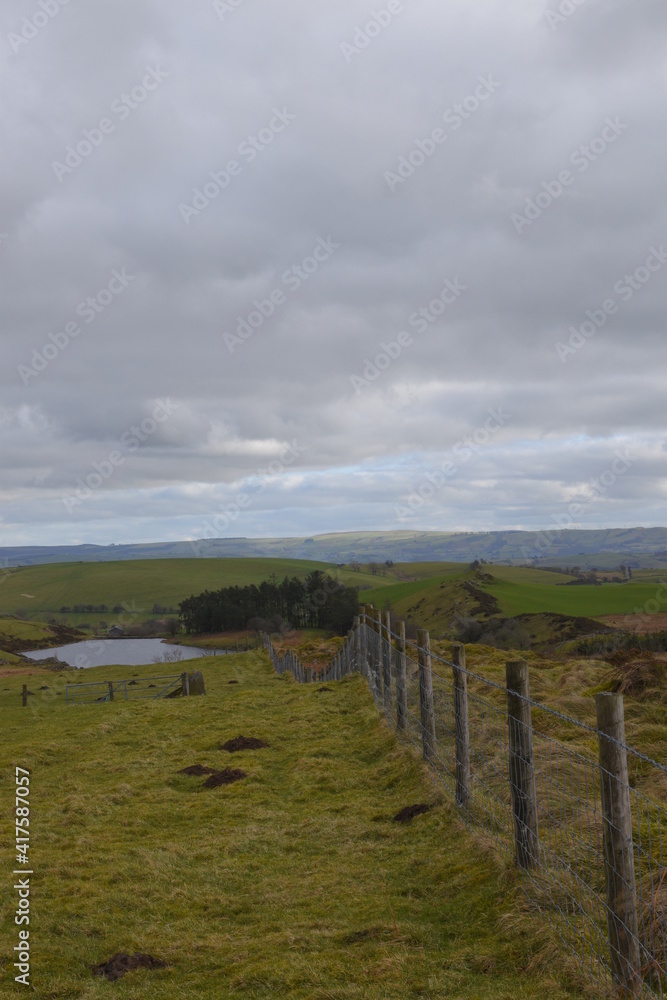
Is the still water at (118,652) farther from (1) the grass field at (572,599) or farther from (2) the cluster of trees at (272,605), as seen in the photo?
(1) the grass field at (572,599)

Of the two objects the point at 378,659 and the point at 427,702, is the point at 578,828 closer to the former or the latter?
the point at 427,702

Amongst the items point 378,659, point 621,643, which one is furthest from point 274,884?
point 621,643

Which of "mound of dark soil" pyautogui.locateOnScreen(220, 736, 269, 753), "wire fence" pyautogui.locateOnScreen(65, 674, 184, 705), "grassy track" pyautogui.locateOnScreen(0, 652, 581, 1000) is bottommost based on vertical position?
"wire fence" pyautogui.locateOnScreen(65, 674, 184, 705)

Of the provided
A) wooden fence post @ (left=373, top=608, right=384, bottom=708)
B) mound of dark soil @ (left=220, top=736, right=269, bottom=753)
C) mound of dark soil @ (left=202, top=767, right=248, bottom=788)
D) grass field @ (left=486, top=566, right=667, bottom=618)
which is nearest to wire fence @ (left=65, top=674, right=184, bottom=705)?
wooden fence post @ (left=373, top=608, right=384, bottom=708)

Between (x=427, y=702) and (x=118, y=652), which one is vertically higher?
(x=427, y=702)

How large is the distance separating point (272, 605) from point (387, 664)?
108 meters

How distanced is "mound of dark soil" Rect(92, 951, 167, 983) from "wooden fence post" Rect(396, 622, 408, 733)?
760 cm

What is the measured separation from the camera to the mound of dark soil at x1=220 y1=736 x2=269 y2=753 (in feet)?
54.1

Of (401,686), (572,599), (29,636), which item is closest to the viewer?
(401,686)

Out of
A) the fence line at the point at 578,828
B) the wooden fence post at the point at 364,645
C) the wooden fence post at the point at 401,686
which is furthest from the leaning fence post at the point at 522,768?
the wooden fence post at the point at 364,645

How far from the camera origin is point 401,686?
14.2 meters

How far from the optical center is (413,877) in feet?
26.9

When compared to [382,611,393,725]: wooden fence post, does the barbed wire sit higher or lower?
higher

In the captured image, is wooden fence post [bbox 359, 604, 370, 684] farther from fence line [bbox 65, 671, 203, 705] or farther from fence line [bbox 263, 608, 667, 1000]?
fence line [bbox 65, 671, 203, 705]
